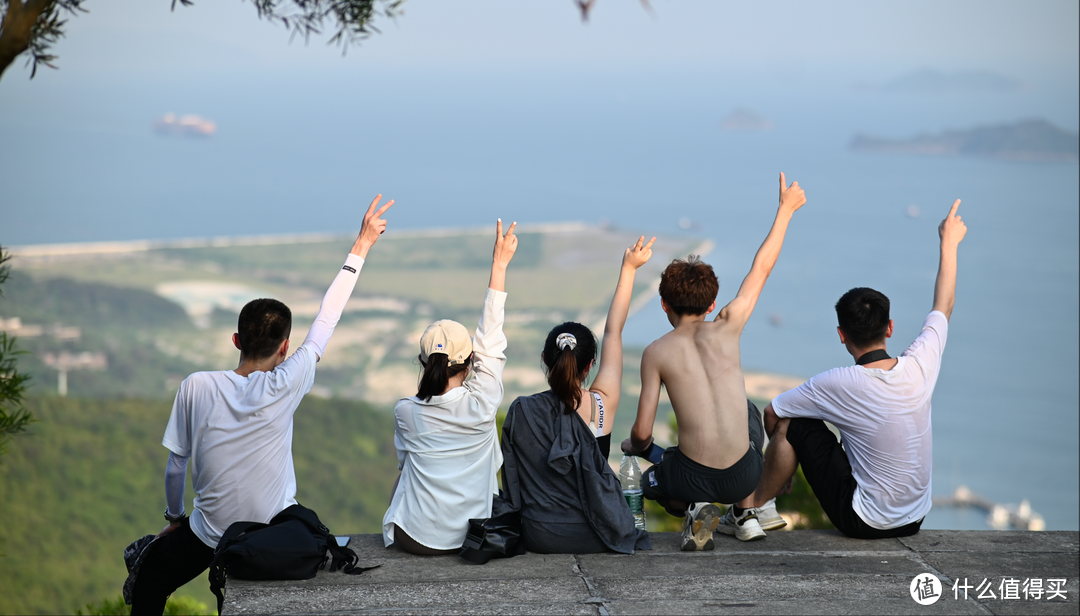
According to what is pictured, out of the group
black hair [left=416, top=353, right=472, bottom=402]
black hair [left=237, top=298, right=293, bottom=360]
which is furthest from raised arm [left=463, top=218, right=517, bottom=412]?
black hair [left=237, top=298, right=293, bottom=360]

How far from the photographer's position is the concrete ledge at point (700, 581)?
3051 millimetres

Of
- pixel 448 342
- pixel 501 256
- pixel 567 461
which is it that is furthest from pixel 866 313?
pixel 448 342

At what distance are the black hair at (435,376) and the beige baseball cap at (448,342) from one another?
0.8 inches

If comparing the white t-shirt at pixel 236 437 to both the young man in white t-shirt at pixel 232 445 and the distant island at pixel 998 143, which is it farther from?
the distant island at pixel 998 143

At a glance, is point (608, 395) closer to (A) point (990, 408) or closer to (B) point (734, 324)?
(B) point (734, 324)

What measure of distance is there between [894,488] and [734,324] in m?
1.00

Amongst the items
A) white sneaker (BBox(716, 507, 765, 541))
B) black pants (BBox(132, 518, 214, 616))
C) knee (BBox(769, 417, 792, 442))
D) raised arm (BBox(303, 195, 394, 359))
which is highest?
raised arm (BBox(303, 195, 394, 359))

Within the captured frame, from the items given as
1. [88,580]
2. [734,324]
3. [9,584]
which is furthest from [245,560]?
[88,580]

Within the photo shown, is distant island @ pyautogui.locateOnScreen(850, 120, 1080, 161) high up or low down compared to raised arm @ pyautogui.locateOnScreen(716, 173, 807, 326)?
up

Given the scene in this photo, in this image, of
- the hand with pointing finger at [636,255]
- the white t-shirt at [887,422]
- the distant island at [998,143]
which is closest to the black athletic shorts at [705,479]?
the white t-shirt at [887,422]

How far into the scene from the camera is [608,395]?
360 cm

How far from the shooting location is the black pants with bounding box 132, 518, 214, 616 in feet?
10.9

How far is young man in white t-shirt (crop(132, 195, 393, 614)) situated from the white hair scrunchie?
92cm

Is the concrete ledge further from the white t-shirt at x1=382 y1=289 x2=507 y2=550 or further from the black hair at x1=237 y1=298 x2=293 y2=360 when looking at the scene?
the black hair at x1=237 y1=298 x2=293 y2=360
